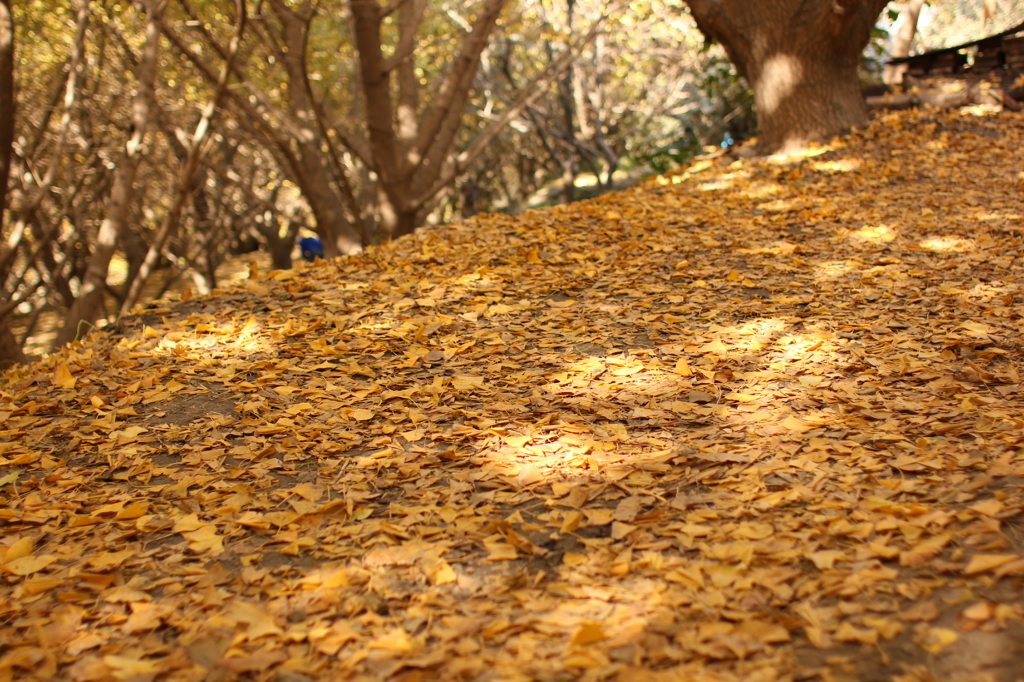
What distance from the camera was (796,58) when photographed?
24.7 ft

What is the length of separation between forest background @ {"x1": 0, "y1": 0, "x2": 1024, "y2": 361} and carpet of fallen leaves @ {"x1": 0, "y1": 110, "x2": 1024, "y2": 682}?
1.80 m

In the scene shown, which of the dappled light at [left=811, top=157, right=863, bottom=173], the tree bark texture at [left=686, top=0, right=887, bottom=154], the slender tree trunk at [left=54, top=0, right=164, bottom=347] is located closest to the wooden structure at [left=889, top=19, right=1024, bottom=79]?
the tree bark texture at [left=686, top=0, right=887, bottom=154]

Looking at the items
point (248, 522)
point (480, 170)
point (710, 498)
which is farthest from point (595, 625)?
point (480, 170)

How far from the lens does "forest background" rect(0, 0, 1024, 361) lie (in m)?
6.39

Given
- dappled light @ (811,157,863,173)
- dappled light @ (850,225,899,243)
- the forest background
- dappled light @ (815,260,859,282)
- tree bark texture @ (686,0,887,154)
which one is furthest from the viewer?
tree bark texture @ (686,0,887,154)

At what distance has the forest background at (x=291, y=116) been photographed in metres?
6.39

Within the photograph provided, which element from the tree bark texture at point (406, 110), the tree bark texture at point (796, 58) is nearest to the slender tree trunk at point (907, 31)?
the tree bark texture at point (796, 58)

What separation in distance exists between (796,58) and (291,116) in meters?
5.17

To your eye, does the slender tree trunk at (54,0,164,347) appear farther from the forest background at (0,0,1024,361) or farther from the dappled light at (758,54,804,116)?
the dappled light at (758,54,804,116)

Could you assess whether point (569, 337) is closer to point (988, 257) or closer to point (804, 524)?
point (804, 524)

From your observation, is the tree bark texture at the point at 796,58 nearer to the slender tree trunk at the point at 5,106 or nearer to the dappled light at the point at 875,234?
the dappled light at the point at 875,234

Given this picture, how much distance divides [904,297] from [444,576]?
300 cm

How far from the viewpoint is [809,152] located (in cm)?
745

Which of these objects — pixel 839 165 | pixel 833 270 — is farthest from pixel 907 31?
pixel 833 270
